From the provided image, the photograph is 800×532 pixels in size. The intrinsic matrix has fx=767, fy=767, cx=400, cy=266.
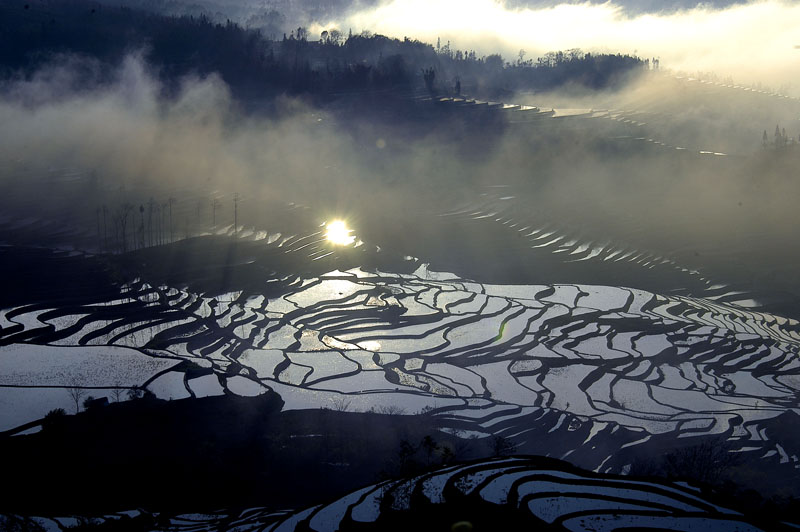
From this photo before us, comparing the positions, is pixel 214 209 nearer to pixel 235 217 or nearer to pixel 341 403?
pixel 235 217

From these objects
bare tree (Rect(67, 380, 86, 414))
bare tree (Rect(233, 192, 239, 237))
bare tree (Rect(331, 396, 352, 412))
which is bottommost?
bare tree (Rect(331, 396, 352, 412))

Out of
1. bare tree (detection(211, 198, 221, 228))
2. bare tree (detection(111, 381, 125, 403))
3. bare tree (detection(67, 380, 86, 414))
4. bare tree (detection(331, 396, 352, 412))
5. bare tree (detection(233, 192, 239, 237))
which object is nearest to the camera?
bare tree (detection(67, 380, 86, 414))

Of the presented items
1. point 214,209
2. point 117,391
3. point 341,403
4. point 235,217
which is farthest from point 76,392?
point 214,209

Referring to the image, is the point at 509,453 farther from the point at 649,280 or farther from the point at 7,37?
the point at 7,37

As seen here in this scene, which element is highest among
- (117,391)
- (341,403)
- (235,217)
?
(235,217)

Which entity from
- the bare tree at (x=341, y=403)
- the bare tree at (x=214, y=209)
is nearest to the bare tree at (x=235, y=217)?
the bare tree at (x=214, y=209)

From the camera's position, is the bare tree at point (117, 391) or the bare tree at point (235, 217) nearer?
the bare tree at point (117, 391)

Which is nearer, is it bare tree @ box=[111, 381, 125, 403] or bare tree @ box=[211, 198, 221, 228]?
bare tree @ box=[111, 381, 125, 403]

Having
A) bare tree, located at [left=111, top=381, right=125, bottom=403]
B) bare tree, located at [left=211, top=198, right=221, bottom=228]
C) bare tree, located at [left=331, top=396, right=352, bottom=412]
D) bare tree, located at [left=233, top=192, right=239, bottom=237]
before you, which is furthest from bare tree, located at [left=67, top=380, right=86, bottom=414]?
bare tree, located at [left=211, top=198, right=221, bottom=228]

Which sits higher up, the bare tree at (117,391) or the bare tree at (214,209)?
the bare tree at (214,209)

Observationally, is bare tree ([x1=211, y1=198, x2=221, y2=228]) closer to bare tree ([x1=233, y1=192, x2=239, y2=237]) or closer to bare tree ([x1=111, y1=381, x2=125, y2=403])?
bare tree ([x1=233, y1=192, x2=239, y2=237])

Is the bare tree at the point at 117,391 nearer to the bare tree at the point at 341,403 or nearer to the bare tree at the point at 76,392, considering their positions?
the bare tree at the point at 76,392
